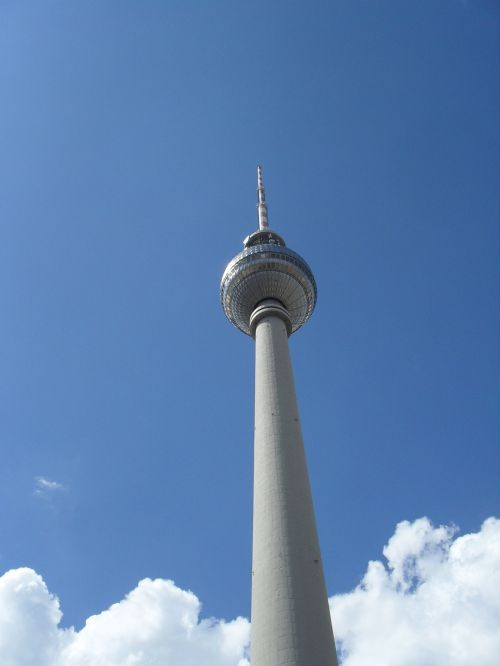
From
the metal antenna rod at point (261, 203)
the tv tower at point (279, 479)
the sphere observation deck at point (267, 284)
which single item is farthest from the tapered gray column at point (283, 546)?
the metal antenna rod at point (261, 203)

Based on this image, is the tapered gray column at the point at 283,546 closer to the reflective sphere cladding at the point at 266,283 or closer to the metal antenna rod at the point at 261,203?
the reflective sphere cladding at the point at 266,283

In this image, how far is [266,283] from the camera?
5625 centimetres

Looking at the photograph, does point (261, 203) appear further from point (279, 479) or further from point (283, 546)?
point (283, 546)

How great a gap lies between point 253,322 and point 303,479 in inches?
794

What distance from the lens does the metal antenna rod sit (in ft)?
225

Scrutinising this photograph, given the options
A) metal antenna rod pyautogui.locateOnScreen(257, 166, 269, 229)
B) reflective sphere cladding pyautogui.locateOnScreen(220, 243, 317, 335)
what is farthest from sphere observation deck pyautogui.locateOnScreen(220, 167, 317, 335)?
metal antenna rod pyautogui.locateOnScreen(257, 166, 269, 229)

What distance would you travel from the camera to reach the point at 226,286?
193ft

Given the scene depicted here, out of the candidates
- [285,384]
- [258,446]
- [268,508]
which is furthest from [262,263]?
[268,508]

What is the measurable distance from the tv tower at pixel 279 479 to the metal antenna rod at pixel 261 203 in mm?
10574

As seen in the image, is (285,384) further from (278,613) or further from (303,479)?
(278,613)

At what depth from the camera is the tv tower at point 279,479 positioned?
29328 millimetres

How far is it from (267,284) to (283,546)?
2930 cm

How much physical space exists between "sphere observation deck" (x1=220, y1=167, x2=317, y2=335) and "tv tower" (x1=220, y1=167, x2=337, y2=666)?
102 millimetres

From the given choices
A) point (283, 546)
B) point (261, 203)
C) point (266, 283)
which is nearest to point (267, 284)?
point (266, 283)
